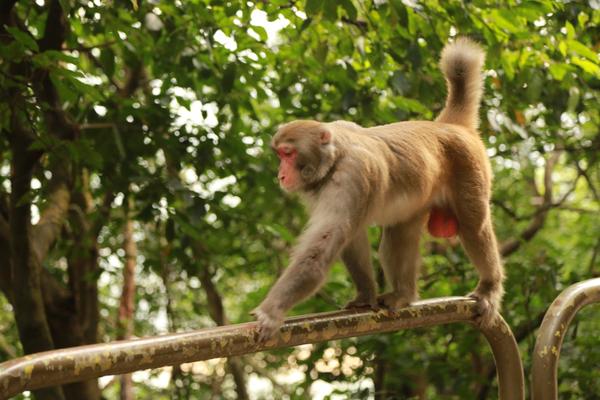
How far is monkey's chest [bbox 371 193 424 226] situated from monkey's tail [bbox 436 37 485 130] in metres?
0.65

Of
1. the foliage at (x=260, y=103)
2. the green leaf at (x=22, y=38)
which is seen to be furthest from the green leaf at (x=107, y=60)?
the green leaf at (x=22, y=38)

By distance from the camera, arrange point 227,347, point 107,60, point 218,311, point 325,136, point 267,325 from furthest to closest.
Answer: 1. point 218,311
2. point 107,60
3. point 325,136
4. point 267,325
5. point 227,347

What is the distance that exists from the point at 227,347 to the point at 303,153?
1474mm

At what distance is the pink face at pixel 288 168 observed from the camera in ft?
10.8

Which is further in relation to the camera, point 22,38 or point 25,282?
point 25,282

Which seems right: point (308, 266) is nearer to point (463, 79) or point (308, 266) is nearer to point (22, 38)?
point (22, 38)

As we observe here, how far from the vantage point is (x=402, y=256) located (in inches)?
144

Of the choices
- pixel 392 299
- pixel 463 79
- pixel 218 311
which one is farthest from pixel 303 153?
pixel 218 311

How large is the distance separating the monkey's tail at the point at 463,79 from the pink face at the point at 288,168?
3.43 feet

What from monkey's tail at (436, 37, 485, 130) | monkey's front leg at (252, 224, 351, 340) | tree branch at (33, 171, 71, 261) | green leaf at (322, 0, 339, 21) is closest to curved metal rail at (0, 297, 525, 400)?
monkey's front leg at (252, 224, 351, 340)

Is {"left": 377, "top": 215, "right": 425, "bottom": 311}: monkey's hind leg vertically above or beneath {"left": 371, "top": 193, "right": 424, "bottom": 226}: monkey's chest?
beneath

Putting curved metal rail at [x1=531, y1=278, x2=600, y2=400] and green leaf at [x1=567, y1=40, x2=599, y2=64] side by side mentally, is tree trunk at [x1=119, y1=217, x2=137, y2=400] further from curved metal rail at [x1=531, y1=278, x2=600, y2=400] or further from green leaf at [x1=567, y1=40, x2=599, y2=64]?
curved metal rail at [x1=531, y1=278, x2=600, y2=400]

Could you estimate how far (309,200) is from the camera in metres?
3.33

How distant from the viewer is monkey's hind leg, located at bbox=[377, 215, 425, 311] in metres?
3.61
